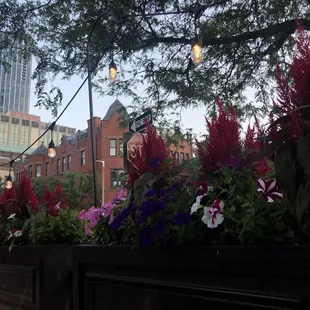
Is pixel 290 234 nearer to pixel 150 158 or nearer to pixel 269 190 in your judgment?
pixel 269 190

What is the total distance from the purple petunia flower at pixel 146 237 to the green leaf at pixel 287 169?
77cm

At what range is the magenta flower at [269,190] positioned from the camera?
1611 mm

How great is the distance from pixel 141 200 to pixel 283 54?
25.7 ft

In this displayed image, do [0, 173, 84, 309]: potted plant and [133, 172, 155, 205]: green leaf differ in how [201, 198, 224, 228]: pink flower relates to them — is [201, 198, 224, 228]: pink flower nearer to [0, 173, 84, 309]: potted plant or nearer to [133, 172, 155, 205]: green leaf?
[133, 172, 155, 205]: green leaf

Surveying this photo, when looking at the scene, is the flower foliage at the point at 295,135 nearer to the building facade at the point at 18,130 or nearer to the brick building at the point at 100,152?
the brick building at the point at 100,152

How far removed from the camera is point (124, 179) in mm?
2471

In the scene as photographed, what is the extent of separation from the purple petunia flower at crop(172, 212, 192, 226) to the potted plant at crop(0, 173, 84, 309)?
1539 millimetres

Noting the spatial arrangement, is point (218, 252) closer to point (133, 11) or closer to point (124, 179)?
point (124, 179)

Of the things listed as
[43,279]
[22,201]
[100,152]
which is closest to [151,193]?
[43,279]

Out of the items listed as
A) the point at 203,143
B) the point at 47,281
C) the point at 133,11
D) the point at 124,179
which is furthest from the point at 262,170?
the point at 133,11

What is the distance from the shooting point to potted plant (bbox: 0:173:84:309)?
302 centimetres

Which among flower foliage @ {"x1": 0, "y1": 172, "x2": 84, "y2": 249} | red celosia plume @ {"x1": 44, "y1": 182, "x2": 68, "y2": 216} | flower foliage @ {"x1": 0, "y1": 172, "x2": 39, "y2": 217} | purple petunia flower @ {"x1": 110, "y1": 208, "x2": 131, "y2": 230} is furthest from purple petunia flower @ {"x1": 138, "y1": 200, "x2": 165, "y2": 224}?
flower foliage @ {"x1": 0, "y1": 172, "x2": 39, "y2": 217}

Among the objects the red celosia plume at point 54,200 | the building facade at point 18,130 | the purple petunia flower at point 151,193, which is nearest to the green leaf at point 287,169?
the purple petunia flower at point 151,193

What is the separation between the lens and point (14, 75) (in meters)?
8.96
